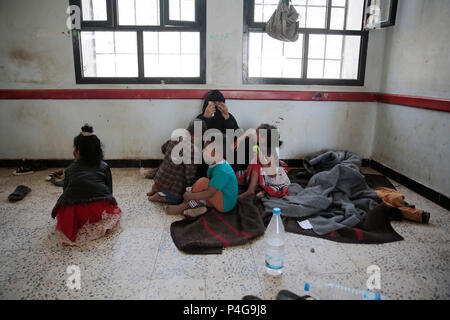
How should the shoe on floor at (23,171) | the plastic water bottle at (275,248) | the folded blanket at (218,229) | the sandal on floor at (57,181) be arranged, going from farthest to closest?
1. the shoe on floor at (23,171)
2. the sandal on floor at (57,181)
3. the folded blanket at (218,229)
4. the plastic water bottle at (275,248)

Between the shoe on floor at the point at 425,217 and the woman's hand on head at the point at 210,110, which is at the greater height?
the woman's hand on head at the point at 210,110

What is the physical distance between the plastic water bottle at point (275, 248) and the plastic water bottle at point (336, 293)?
8.4 inches

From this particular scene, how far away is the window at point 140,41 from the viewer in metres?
3.72

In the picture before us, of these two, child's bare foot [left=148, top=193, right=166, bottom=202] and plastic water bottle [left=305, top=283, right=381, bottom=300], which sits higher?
child's bare foot [left=148, top=193, right=166, bottom=202]

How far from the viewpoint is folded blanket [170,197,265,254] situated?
2.25m

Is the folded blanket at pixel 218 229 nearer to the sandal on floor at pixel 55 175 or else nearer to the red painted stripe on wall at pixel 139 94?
the red painted stripe on wall at pixel 139 94

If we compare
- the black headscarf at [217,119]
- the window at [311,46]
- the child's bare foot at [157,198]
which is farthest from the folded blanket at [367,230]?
the window at [311,46]

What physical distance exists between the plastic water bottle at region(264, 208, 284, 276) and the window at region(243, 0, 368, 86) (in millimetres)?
2290

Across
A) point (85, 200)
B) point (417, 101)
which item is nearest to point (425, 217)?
point (417, 101)

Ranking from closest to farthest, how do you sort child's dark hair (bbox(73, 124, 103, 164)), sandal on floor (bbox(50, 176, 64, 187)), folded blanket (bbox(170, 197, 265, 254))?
1. folded blanket (bbox(170, 197, 265, 254))
2. child's dark hair (bbox(73, 124, 103, 164))
3. sandal on floor (bbox(50, 176, 64, 187))

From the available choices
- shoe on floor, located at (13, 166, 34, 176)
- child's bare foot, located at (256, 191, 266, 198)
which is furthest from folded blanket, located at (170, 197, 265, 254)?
shoe on floor, located at (13, 166, 34, 176)

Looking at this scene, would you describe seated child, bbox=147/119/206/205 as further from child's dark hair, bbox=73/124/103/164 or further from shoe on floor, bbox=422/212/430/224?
shoe on floor, bbox=422/212/430/224

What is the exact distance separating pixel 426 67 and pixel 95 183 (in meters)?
3.21

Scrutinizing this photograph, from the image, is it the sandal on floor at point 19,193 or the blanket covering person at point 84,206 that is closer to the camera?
the blanket covering person at point 84,206
